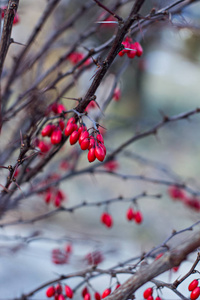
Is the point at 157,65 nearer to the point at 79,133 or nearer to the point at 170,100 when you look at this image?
the point at 170,100

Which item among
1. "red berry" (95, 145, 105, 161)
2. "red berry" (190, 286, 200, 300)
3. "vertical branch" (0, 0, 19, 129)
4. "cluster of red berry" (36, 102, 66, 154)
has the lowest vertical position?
"red berry" (190, 286, 200, 300)

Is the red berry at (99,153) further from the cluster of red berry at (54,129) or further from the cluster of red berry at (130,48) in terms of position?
Answer: the cluster of red berry at (130,48)

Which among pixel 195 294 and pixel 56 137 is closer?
pixel 195 294

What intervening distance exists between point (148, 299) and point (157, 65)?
21.9 feet

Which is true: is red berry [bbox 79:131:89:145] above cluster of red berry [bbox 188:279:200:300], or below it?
above

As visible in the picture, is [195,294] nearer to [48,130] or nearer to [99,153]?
[99,153]

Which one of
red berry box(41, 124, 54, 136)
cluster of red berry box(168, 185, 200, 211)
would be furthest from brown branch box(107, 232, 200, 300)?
cluster of red berry box(168, 185, 200, 211)

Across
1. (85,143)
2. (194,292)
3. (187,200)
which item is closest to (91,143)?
(85,143)

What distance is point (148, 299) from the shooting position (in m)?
1.04

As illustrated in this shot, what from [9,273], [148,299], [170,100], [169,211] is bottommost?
[148,299]

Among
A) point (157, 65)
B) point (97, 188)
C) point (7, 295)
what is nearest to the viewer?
point (7, 295)

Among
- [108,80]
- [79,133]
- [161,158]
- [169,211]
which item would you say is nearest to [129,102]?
[161,158]

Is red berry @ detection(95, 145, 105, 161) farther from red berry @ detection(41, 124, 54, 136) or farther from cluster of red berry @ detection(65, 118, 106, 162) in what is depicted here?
red berry @ detection(41, 124, 54, 136)

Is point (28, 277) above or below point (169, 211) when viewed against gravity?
below
